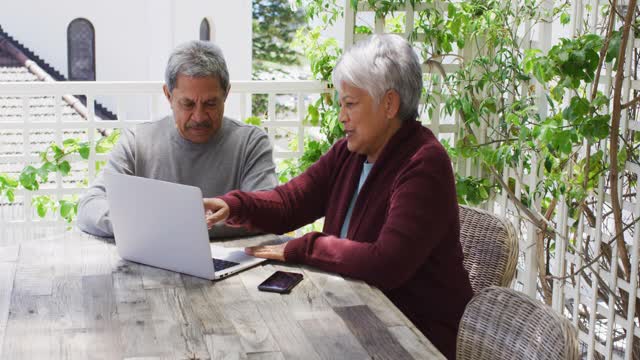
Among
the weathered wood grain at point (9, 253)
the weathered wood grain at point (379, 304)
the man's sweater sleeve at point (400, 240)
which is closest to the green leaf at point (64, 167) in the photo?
the weathered wood grain at point (9, 253)

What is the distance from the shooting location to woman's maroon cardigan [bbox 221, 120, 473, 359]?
2082 mm

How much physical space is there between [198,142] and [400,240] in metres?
0.90

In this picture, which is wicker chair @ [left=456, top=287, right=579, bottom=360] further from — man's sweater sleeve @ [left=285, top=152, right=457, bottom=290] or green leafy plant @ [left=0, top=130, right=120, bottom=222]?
green leafy plant @ [left=0, top=130, right=120, bottom=222]

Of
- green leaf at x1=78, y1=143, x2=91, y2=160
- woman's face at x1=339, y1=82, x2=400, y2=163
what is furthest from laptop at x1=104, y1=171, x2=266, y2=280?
green leaf at x1=78, y1=143, x2=91, y2=160

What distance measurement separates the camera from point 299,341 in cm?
170

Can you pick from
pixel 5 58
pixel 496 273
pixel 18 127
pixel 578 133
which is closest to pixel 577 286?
pixel 578 133

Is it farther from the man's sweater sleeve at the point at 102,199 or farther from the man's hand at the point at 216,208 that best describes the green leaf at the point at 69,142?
the man's hand at the point at 216,208

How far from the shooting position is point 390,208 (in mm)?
2146

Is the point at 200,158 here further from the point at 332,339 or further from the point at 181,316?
the point at 332,339

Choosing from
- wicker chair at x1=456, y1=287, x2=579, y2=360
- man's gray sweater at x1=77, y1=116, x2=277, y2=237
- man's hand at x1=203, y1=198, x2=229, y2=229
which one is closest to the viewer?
wicker chair at x1=456, y1=287, x2=579, y2=360

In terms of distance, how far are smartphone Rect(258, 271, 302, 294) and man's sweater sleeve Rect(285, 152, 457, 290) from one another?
99mm

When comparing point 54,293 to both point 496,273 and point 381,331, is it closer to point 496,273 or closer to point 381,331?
point 381,331

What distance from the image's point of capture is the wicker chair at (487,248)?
89.5 inches

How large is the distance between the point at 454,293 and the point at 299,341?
63cm
